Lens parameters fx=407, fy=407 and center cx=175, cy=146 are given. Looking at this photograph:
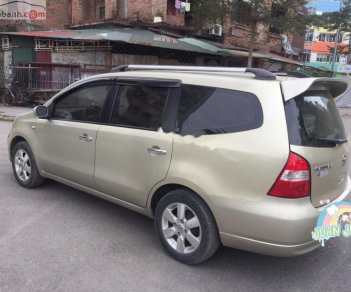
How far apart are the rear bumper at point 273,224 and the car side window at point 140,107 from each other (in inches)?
44.1

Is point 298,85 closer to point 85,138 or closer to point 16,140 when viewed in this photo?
point 85,138

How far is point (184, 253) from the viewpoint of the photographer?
3619 mm

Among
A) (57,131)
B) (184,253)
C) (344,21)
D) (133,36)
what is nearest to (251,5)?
(133,36)

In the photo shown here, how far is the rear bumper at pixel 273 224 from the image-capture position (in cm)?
304

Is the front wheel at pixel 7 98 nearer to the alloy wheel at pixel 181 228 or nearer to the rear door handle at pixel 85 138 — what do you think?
the rear door handle at pixel 85 138

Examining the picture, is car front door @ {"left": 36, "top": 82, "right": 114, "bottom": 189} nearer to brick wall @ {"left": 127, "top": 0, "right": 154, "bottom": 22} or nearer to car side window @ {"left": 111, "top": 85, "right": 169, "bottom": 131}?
car side window @ {"left": 111, "top": 85, "right": 169, "bottom": 131}

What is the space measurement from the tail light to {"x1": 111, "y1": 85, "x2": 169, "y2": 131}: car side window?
126cm

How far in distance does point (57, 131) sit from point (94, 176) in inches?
33.9

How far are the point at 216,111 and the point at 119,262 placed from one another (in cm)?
159

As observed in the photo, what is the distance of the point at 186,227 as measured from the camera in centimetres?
357

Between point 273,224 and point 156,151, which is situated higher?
point 156,151

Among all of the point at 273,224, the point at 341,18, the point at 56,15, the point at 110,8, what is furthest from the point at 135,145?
the point at 341,18

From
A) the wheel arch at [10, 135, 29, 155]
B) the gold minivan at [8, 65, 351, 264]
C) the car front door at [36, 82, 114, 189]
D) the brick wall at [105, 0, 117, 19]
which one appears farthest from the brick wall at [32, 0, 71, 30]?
the gold minivan at [8, 65, 351, 264]

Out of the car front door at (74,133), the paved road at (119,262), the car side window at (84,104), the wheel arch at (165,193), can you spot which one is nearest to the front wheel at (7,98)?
the car front door at (74,133)
